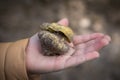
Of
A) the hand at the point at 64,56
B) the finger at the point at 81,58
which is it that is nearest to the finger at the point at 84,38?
the hand at the point at 64,56

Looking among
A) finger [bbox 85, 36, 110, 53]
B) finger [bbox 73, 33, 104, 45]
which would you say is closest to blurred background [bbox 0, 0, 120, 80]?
finger [bbox 73, 33, 104, 45]

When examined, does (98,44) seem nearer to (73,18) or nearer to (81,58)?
(81,58)

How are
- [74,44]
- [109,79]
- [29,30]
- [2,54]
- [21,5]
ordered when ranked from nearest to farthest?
[2,54] < [74,44] < [109,79] < [29,30] < [21,5]

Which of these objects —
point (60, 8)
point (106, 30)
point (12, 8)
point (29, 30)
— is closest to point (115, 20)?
point (106, 30)

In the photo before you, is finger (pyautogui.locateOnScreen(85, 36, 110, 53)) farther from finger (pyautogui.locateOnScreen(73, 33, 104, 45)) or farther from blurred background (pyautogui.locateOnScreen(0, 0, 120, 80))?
blurred background (pyautogui.locateOnScreen(0, 0, 120, 80))

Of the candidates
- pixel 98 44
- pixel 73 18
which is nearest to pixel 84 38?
pixel 98 44

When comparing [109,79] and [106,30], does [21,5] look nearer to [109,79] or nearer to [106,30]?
[106,30]

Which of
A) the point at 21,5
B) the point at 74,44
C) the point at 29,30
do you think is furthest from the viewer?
the point at 21,5
